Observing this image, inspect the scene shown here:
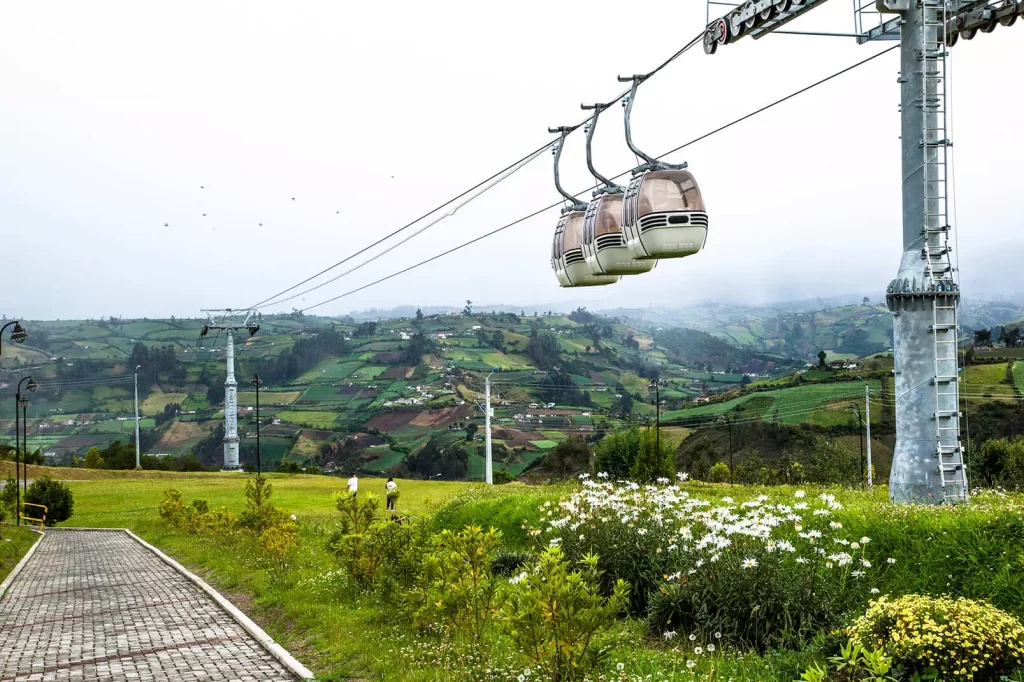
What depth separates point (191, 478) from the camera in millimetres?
65875

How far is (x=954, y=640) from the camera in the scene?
22.7 ft

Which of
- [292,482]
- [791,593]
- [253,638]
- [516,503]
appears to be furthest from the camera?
[292,482]

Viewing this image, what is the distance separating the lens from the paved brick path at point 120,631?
10.2 metres

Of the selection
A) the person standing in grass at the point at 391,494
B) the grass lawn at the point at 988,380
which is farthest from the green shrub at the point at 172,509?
the grass lawn at the point at 988,380

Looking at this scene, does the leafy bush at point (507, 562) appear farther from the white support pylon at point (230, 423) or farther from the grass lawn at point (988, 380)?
the grass lawn at point (988, 380)

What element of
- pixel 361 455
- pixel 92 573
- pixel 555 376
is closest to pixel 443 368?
pixel 555 376

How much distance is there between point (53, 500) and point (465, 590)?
115ft

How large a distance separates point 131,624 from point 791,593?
9865 millimetres

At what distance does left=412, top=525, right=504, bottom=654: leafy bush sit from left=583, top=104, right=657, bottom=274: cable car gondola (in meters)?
3.50

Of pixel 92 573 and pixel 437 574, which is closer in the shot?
pixel 437 574

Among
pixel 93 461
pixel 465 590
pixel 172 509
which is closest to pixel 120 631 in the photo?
pixel 465 590

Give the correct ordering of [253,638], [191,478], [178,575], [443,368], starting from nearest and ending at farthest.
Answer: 1. [253,638]
2. [178,575]
3. [191,478]
4. [443,368]

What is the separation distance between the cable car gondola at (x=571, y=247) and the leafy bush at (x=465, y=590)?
3.63 metres

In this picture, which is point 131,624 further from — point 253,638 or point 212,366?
point 212,366
